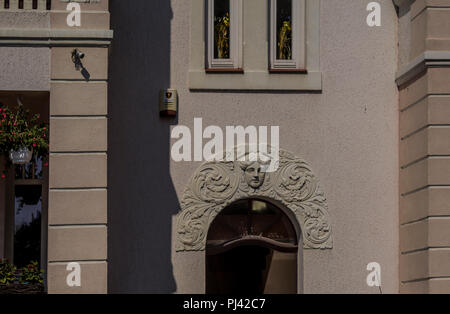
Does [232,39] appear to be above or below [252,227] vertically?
above

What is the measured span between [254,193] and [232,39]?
2225 millimetres

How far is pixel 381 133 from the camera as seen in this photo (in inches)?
599

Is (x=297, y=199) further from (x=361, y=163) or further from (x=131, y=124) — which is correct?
(x=131, y=124)

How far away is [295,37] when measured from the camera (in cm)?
1536

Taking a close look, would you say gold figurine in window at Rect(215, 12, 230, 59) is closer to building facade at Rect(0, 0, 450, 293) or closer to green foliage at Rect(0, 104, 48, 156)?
building facade at Rect(0, 0, 450, 293)

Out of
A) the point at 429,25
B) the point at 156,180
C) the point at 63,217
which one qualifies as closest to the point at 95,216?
the point at 63,217

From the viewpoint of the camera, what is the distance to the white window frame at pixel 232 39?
598 inches

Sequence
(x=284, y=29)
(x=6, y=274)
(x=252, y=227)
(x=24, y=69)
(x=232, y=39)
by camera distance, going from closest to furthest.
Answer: (x=6, y=274) → (x=24, y=69) → (x=252, y=227) → (x=232, y=39) → (x=284, y=29)

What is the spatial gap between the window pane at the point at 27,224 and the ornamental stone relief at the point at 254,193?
249 centimetres

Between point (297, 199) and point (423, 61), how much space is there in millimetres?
2577

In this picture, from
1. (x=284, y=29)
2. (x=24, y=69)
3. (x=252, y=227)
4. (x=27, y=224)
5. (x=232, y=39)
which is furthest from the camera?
(x=27, y=224)

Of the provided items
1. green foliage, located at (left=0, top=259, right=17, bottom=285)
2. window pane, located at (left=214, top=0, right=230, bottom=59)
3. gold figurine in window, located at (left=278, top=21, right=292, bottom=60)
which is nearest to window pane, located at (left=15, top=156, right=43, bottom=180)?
green foliage, located at (left=0, top=259, right=17, bottom=285)

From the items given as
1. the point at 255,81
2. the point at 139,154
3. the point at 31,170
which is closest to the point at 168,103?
the point at 139,154

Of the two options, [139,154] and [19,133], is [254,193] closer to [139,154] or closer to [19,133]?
[139,154]
